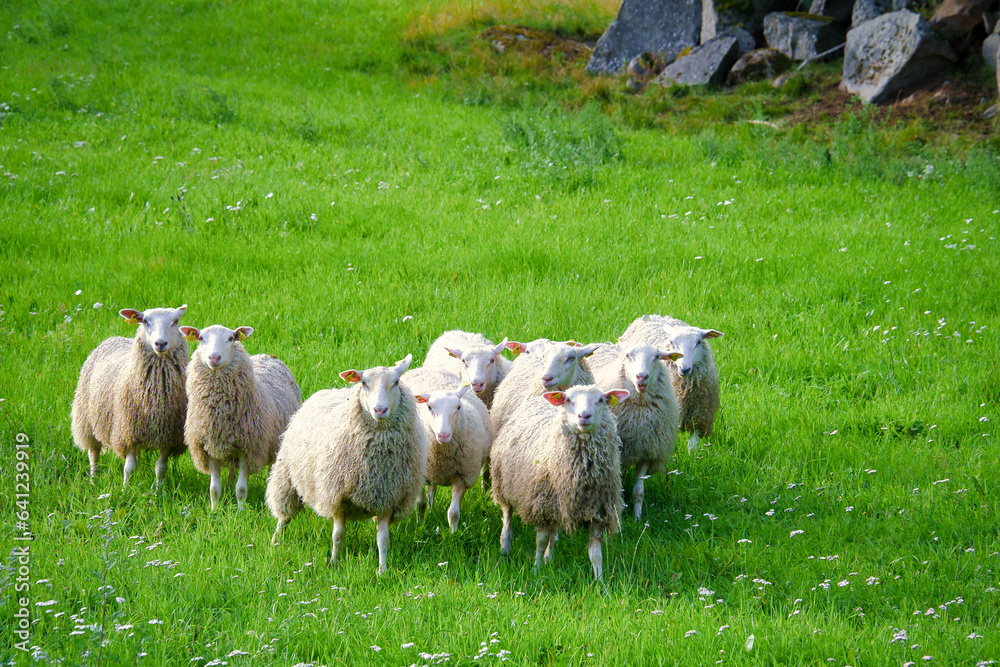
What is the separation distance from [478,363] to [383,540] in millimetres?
1898

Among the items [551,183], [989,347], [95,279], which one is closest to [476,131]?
[551,183]

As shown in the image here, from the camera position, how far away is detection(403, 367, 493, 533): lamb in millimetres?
5688

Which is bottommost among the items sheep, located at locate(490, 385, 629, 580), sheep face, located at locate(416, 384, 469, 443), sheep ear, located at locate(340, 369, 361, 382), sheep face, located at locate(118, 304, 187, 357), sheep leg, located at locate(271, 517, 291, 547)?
sheep leg, located at locate(271, 517, 291, 547)

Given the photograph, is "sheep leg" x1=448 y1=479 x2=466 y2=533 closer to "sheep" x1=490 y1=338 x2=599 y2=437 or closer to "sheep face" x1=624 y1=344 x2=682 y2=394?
"sheep" x1=490 y1=338 x2=599 y2=437

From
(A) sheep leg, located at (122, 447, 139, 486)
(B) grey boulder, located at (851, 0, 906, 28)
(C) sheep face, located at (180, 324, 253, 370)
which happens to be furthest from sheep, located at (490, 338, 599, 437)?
(B) grey boulder, located at (851, 0, 906, 28)

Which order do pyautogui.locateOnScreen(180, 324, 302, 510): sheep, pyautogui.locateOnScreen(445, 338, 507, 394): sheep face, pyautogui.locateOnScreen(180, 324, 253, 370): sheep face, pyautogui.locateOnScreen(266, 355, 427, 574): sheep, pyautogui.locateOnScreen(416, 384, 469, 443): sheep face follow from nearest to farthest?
pyautogui.locateOnScreen(266, 355, 427, 574): sheep, pyautogui.locateOnScreen(416, 384, 469, 443): sheep face, pyautogui.locateOnScreen(180, 324, 253, 370): sheep face, pyautogui.locateOnScreen(180, 324, 302, 510): sheep, pyautogui.locateOnScreen(445, 338, 507, 394): sheep face

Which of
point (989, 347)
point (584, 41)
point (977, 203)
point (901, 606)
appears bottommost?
point (901, 606)

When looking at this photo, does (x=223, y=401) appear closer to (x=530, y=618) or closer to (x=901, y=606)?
(x=530, y=618)

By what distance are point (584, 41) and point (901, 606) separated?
18.4 meters

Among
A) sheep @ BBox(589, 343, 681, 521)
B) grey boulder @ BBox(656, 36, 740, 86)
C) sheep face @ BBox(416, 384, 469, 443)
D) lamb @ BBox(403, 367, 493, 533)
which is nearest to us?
sheep face @ BBox(416, 384, 469, 443)

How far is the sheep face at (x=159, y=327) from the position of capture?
6098mm

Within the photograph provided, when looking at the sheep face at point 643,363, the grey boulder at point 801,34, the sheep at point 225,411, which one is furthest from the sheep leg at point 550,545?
the grey boulder at point 801,34

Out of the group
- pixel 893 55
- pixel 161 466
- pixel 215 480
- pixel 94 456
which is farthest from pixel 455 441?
pixel 893 55

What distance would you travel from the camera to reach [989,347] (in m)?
8.13
